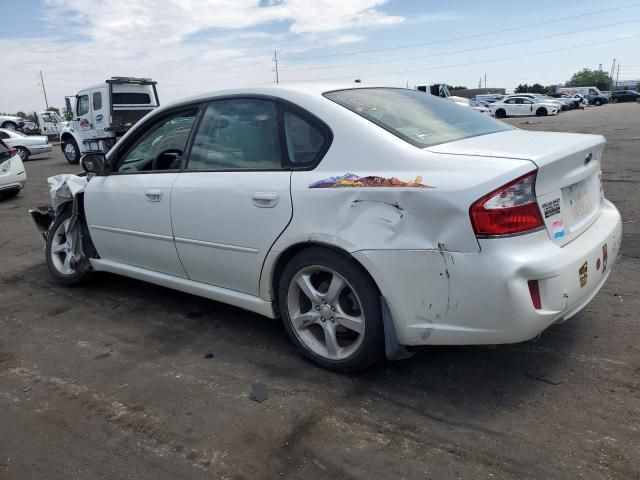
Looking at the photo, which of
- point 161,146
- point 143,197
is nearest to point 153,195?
point 143,197

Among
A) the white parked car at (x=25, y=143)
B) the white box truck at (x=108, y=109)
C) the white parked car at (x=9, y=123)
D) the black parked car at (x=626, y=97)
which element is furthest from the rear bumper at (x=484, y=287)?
the black parked car at (x=626, y=97)

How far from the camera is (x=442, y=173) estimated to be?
259 cm

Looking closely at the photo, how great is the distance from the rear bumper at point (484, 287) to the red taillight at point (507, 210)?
2.1 inches

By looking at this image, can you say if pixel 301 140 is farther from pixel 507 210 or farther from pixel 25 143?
pixel 25 143

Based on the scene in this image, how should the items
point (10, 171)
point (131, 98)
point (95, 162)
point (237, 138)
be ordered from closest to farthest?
point (237, 138) < point (95, 162) < point (10, 171) < point (131, 98)

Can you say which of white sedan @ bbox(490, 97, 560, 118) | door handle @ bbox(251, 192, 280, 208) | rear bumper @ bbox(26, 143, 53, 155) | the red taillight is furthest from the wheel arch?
white sedan @ bbox(490, 97, 560, 118)

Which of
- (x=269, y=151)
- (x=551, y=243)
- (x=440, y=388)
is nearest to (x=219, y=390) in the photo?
(x=440, y=388)

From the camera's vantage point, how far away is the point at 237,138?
350 centimetres

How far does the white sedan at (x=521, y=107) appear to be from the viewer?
38.3 metres

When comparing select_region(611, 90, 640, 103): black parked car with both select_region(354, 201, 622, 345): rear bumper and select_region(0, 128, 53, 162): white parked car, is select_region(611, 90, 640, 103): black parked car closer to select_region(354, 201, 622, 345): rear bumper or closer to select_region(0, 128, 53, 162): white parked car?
select_region(0, 128, 53, 162): white parked car

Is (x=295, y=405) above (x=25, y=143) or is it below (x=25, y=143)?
below

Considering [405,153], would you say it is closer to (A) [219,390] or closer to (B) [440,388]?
(B) [440,388]

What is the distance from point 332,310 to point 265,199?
76 cm

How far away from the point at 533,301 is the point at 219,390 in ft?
5.79
